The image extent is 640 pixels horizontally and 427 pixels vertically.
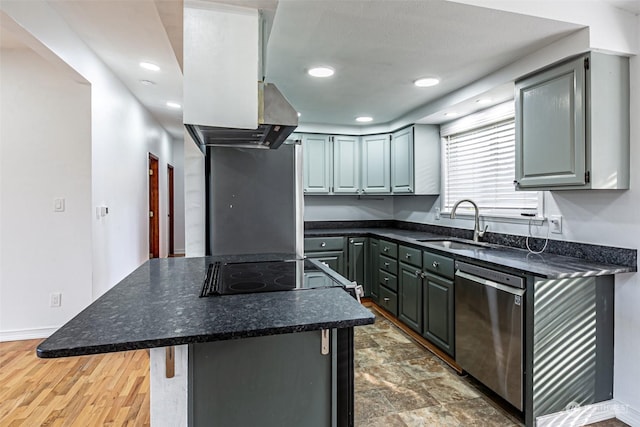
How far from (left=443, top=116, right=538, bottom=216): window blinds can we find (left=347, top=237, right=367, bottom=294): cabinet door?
3.35ft

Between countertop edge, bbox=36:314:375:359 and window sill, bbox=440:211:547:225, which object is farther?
window sill, bbox=440:211:547:225

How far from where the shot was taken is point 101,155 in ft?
11.1

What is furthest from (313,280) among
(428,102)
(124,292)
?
(428,102)

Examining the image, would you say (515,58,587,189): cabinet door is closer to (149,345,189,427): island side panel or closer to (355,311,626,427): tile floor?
(355,311,626,427): tile floor

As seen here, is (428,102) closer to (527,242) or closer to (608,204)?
(527,242)

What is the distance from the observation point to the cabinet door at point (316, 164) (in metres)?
4.36

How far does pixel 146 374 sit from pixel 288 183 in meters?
1.71

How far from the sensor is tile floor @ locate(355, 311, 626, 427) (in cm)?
200

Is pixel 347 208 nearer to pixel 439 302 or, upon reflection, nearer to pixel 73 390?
pixel 439 302

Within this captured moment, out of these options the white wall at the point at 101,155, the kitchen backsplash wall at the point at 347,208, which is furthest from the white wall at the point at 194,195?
the kitchen backsplash wall at the point at 347,208

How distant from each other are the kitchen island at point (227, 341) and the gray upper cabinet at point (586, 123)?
1606mm

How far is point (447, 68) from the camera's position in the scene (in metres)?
2.55

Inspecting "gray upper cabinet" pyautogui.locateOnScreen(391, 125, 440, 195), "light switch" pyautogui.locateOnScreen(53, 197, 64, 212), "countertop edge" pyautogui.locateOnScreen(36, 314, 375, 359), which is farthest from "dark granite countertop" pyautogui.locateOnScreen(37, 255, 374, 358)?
"gray upper cabinet" pyautogui.locateOnScreen(391, 125, 440, 195)

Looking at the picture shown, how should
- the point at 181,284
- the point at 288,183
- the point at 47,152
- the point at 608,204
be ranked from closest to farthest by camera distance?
the point at 181,284, the point at 608,204, the point at 288,183, the point at 47,152
